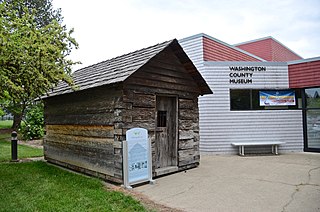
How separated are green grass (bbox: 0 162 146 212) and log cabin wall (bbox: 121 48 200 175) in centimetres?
172

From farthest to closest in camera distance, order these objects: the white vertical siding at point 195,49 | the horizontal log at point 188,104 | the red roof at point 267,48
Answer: the red roof at point 267,48 → the white vertical siding at point 195,49 → the horizontal log at point 188,104

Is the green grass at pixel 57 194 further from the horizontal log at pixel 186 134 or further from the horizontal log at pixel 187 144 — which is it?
the horizontal log at pixel 186 134

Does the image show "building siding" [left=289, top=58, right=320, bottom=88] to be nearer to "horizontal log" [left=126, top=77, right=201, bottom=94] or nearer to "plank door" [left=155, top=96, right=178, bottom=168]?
"horizontal log" [left=126, top=77, right=201, bottom=94]

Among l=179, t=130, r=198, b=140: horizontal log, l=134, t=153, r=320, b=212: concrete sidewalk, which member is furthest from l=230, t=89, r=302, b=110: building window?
l=179, t=130, r=198, b=140: horizontal log

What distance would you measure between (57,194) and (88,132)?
224cm

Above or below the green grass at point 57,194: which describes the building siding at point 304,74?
above

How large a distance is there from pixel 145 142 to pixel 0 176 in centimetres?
448

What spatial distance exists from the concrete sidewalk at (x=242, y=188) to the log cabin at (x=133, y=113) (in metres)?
0.83

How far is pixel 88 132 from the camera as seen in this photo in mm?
7332

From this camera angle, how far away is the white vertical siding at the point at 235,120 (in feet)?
37.4

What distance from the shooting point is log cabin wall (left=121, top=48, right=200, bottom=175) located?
6543 millimetres

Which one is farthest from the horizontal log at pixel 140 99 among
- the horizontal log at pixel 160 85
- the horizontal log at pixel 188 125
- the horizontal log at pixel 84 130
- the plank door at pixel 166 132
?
the horizontal log at pixel 188 125

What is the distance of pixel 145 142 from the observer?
6496 millimetres

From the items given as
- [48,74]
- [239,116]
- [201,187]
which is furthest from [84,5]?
[201,187]
